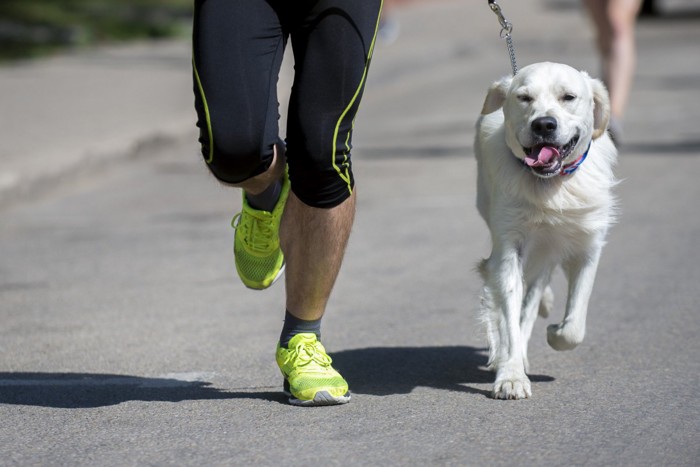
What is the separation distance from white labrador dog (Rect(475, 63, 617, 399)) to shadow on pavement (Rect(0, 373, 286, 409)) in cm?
80

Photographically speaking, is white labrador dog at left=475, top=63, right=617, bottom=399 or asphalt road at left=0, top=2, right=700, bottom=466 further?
white labrador dog at left=475, top=63, right=617, bottom=399

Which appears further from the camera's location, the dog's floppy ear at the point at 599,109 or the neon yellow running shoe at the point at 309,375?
the dog's floppy ear at the point at 599,109

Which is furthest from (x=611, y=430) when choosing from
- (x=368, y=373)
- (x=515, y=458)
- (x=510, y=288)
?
(x=368, y=373)

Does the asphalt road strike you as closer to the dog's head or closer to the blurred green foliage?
the dog's head

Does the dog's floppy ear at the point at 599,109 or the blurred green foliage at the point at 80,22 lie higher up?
the dog's floppy ear at the point at 599,109

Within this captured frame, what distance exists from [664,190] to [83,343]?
4.45 metres

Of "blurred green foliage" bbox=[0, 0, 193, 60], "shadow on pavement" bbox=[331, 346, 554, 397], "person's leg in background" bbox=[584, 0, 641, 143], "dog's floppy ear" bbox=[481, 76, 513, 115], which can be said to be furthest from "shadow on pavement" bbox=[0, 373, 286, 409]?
"blurred green foliage" bbox=[0, 0, 193, 60]

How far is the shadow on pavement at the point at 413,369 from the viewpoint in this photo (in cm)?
428

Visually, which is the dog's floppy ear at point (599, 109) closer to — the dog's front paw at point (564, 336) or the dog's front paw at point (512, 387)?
the dog's front paw at point (564, 336)

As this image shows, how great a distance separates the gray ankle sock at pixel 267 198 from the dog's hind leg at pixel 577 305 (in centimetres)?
105

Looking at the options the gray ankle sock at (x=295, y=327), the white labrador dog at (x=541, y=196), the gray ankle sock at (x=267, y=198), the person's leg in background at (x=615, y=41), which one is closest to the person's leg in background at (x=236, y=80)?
the gray ankle sock at (x=267, y=198)

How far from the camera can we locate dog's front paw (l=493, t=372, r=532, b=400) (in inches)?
159

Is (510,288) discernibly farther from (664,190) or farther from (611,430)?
(664,190)

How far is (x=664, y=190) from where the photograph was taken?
8156 mm
